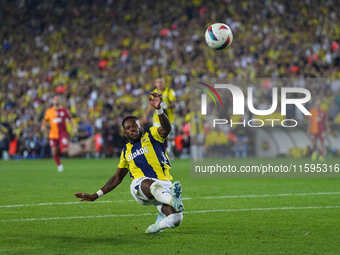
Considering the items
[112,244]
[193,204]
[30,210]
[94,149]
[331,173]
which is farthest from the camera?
[94,149]

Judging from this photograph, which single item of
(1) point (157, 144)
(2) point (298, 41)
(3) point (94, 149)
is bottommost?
(3) point (94, 149)

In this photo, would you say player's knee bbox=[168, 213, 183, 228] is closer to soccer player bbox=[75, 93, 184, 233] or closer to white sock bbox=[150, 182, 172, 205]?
soccer player bbox=[75, 93, 184, 233]

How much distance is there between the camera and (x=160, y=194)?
8273 millimetres

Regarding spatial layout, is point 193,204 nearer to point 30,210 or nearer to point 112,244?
point 30,210

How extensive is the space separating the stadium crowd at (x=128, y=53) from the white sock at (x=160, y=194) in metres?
19.8

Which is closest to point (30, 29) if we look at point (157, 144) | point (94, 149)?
point (94, 149)

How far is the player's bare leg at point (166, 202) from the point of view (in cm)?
798

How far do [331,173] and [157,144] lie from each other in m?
11.4

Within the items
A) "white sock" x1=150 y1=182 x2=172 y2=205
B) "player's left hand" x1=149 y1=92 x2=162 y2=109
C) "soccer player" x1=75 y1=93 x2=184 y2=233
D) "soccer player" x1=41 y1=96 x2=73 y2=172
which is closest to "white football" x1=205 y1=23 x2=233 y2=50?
"soccer player" x1=75 y1=93 x2=184 y2=233

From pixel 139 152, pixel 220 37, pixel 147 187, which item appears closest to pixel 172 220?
pixel 147 187

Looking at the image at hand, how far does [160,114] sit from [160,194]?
93 centimetres

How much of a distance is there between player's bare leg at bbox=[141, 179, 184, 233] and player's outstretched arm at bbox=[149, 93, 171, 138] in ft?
1.97

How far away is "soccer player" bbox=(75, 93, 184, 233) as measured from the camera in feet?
27.3

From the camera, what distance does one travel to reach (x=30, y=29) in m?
39.8
